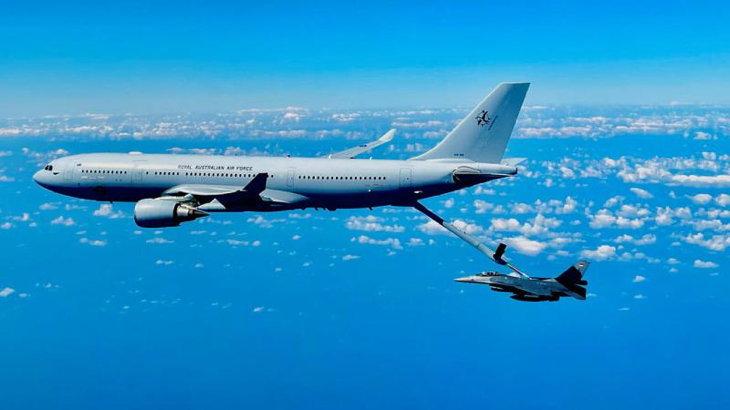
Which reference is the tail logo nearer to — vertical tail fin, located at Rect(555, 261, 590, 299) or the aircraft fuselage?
the aircraft fuselage

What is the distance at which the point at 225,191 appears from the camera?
41.2 metres

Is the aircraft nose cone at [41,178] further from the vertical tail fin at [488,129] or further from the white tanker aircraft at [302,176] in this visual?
the vertical tail fin at [488,129]

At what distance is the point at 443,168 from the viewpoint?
3978 cm

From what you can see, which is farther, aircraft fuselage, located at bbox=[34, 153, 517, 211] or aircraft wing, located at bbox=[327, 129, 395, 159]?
aircraft wing, located at bbox=[327, 129, 395, 159]

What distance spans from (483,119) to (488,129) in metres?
0.79

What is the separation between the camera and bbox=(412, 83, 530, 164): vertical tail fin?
39.0 meters

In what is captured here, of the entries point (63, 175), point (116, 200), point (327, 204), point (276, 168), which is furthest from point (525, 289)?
point (63, 175)

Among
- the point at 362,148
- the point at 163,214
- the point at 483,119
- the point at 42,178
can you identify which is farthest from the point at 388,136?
the point at 42,178

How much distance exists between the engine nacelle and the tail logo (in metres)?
20.0

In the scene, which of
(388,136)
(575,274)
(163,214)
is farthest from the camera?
(388,136)

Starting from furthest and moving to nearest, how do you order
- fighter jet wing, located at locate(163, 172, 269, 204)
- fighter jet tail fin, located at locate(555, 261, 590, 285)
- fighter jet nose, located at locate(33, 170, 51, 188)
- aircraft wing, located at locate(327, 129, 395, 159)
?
aircraft wing, located at locate(327, 129, 395, 159)
fighter jet nose, located at locate(33, 170, 51, 188)
fighter jet wing, located at locate(163, 172, 269, 204)
fighter jet tail fin, located at locate(555, 261, 590, 285)

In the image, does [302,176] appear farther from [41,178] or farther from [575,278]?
[41,178]

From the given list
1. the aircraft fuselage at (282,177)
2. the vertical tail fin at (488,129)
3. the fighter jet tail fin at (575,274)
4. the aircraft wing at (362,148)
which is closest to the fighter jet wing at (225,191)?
the aircraft fuselage at (282,177)

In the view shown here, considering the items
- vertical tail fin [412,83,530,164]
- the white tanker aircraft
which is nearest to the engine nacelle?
the white tanker aircraft
